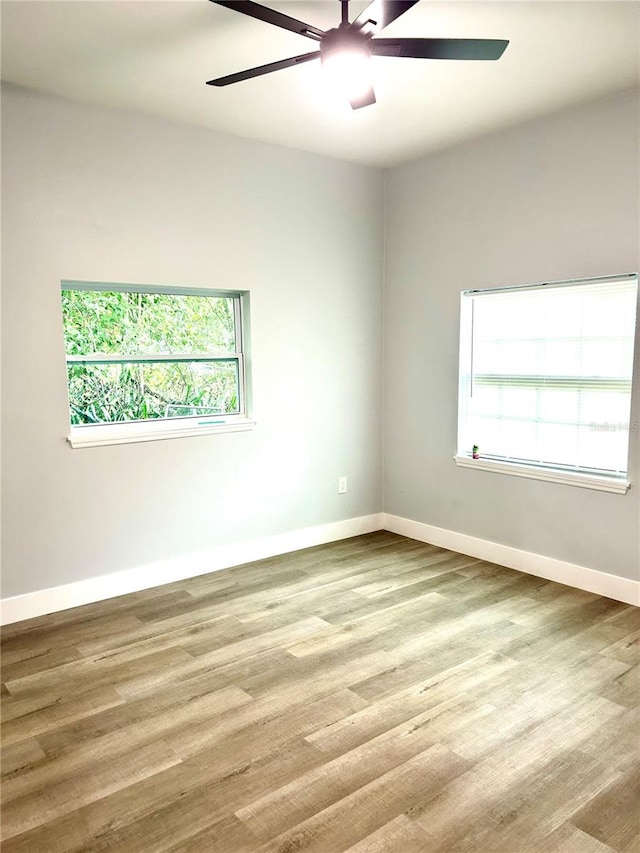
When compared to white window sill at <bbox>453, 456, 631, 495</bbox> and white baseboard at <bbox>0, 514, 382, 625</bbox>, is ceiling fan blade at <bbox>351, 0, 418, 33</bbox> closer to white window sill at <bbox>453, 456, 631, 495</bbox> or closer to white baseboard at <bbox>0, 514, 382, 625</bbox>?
white window sill at <bbox>453, 456, 631, 495</bbox>

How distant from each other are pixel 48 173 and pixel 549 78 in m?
2.58

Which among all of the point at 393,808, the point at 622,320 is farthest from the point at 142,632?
the point at 622,320

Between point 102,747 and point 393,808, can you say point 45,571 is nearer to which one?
point 102,747

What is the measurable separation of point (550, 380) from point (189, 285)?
2.28m

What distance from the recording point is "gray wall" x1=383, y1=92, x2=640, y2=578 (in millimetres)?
3338

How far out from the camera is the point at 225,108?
11.0ft

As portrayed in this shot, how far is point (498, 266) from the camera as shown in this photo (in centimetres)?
391

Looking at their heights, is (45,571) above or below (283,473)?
below

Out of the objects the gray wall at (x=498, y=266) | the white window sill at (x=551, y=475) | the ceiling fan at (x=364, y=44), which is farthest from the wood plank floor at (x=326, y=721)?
the ceiling fan at (x=364, y=44)

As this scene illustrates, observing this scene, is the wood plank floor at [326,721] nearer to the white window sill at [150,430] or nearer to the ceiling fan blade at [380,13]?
the white window sill at [150,430]

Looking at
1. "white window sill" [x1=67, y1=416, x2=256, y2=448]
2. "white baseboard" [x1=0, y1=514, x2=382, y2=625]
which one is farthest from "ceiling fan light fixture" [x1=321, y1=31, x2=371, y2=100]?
"white baseboard" [x1=0, y1=514, x2=382, y2=625]

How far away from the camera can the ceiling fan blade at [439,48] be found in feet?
6.81

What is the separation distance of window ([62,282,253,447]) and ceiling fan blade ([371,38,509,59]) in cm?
201

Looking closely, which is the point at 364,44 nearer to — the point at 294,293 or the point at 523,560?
the point at 294,293
